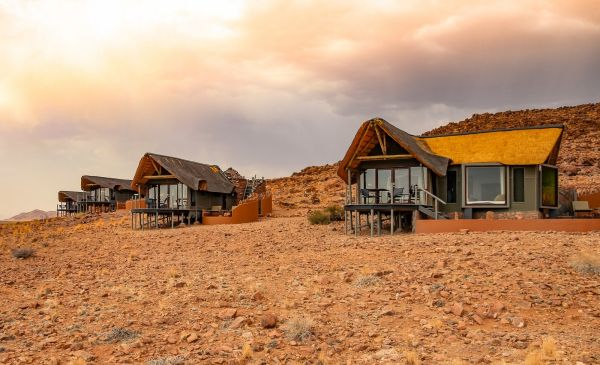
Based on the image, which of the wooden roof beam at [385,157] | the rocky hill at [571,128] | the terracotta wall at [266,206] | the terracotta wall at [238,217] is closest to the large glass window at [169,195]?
the terracotta wall at [238,217]

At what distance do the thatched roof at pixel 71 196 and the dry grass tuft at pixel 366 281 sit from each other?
5233 centimetres

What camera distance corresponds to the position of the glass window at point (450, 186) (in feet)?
77.5

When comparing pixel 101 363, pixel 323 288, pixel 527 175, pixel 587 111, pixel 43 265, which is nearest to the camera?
pixel 101 363

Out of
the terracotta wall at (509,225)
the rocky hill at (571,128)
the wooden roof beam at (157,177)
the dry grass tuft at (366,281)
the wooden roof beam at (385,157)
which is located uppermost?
the rocky hill at (571,128)

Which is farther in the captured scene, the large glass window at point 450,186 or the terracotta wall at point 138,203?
the terracotta wall at point 138,203

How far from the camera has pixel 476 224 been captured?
19578 mm

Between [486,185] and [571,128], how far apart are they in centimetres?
4050

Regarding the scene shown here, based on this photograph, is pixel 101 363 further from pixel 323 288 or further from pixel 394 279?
pixel 394 279

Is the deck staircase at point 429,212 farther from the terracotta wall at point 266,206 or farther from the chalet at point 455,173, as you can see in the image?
the terracotta wall at point 266,206

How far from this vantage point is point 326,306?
11.6 metres

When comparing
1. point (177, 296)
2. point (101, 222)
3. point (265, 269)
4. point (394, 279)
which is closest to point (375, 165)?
point (265, 269)

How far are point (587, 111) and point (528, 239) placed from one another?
175ft

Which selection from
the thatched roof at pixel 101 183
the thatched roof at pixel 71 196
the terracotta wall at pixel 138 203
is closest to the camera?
the terracotta wall at pixel 138 203

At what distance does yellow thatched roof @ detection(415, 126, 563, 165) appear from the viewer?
22500 mm
